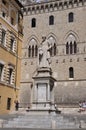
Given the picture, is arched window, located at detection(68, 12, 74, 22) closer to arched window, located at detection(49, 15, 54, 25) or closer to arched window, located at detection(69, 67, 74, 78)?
arched window, located at detection(49, 15, 54, 25)

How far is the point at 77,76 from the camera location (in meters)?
38.8

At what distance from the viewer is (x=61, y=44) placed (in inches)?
1615

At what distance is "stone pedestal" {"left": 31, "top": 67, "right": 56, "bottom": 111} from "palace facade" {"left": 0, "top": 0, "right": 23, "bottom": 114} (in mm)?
9737

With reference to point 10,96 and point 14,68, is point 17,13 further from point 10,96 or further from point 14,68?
point 10,96

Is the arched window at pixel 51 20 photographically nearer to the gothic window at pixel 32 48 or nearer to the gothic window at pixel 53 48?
the gothic window at pixel 53 48

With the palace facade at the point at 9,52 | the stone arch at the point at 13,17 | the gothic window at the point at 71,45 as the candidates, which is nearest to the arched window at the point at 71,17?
the gothic window at the point at 71,45

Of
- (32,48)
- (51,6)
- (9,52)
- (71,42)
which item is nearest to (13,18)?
(9,52)

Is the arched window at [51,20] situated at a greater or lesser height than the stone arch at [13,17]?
greater

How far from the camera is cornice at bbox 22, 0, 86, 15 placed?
4125cm

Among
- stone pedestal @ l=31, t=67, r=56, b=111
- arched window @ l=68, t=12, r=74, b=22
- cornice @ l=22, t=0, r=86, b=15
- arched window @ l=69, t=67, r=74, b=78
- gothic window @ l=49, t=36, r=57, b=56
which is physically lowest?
stone pedestal @ l=31, t=67, r=56, b=111

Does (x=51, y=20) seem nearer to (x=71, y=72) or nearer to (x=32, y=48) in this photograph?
(x=32, y=48)

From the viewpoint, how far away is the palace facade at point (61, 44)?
1533 inches

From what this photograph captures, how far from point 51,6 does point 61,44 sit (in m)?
5.99

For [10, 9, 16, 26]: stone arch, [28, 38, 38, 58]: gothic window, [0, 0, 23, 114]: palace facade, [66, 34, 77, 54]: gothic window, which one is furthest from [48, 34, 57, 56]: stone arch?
[10, 9, 16, 26]: stone arch
